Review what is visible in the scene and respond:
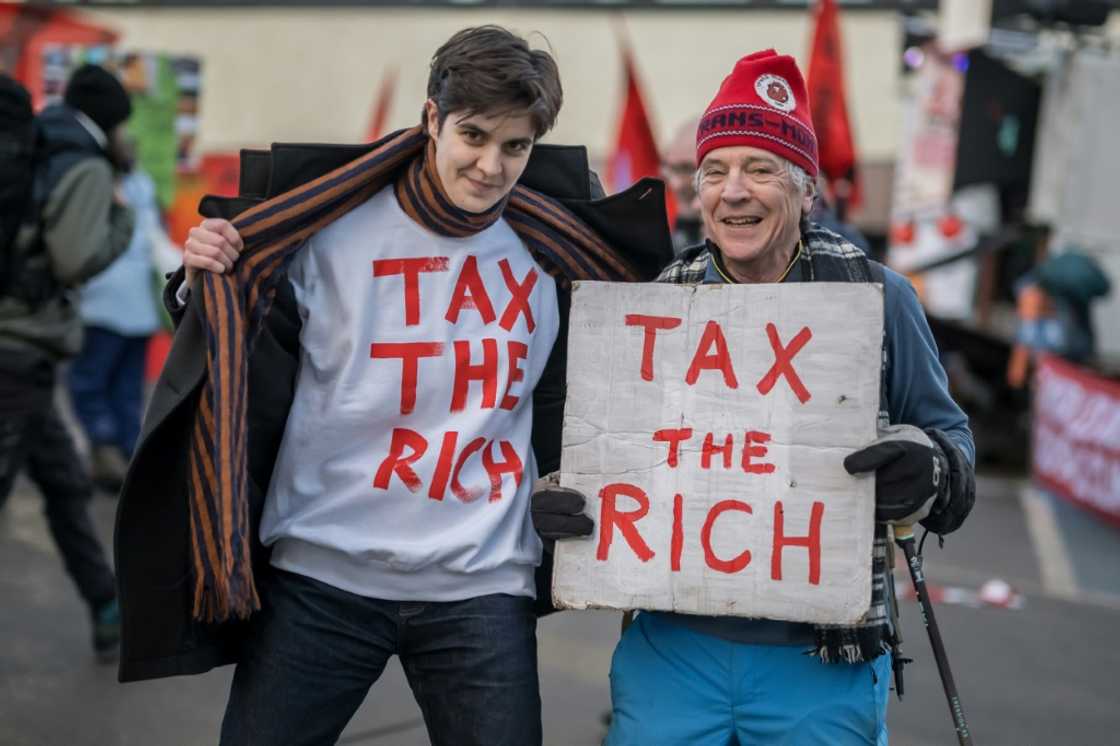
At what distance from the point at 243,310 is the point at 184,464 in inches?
12.9

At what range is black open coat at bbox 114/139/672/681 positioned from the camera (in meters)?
2.62

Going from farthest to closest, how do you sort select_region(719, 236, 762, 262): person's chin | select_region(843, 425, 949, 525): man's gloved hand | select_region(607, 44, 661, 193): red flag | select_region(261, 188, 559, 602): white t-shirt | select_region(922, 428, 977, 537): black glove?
1. select_region(607, 44, 661, 193): red flag
2. select_region(261, 188, 559, 602): white t-shirt
3. select_region(719, 236, 762, 262): person's chin
4. select_region(922, 428, 977, 537): black glove
5. select_region(843, 425, 949, 525): man's gloved hand

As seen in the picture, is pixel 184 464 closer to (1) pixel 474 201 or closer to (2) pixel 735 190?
(1) pixel 474 201

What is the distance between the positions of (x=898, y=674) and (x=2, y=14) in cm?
1039

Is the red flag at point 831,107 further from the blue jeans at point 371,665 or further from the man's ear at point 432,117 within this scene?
the blue jeans at point 371,665

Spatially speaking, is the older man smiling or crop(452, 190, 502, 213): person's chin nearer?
the older man smiling

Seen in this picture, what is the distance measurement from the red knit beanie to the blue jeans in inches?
38.8

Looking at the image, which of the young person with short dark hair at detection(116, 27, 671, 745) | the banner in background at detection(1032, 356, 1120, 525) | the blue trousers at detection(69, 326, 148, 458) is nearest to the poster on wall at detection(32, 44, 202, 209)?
the blue trousers at detection(69, 326, 148, 458)

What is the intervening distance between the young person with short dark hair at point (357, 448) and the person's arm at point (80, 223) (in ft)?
7.20

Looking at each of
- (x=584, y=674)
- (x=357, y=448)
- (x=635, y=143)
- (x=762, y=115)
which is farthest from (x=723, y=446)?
(x=635, y=143)

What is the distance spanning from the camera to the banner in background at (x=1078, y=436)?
844cm

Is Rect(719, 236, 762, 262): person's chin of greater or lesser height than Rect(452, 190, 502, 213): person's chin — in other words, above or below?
below

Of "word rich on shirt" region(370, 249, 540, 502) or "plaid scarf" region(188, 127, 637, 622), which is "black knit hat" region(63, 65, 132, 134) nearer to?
"plaid scarf" region(188, 127, 637, 622)

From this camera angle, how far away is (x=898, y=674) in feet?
8.64
